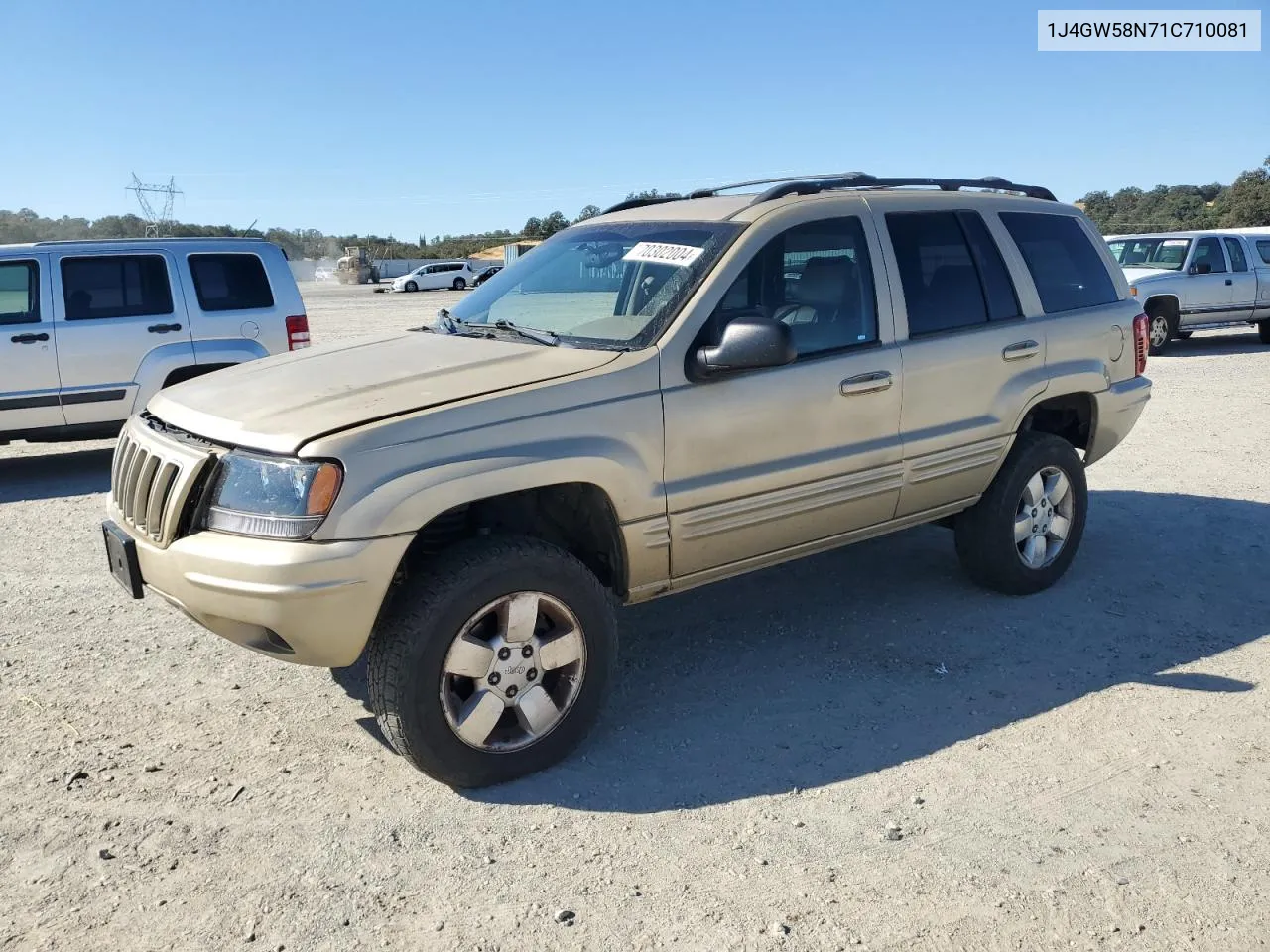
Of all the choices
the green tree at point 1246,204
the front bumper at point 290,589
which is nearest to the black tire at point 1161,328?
the front bumper at point 290,589

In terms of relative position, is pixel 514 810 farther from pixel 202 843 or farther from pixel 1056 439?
pixel 1056 439

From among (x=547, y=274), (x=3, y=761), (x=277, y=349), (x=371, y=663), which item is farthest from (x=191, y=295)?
(x=371, y=663)

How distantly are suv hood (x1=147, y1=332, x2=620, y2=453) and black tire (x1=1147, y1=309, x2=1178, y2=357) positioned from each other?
14365 millimetres

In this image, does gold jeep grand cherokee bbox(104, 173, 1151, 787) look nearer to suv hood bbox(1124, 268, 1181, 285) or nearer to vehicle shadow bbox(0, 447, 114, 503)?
vehicle shadow bbox(0, 447, 114, 503)

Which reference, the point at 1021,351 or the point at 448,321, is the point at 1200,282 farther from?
the point at 448,321

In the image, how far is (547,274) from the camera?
4762 millimetres

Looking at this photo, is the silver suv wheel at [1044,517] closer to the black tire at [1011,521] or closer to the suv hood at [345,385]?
the black tire at [1011,521]

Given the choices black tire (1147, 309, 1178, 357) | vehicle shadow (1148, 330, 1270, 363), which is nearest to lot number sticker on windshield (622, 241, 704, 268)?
vehicle shadow (1148, 330, 1270, 363)

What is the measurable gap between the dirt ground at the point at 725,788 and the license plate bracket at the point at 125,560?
0.63 metres

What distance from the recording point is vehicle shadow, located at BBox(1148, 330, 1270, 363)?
16.3 m

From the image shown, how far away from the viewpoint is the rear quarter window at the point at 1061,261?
5.29 meters

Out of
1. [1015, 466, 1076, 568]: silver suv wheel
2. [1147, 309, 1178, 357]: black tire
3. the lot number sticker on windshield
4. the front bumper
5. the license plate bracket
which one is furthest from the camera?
[1147, 309, 1178, 357]: black tire

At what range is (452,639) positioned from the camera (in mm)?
Answer: 3420

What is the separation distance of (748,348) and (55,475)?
7.46m
